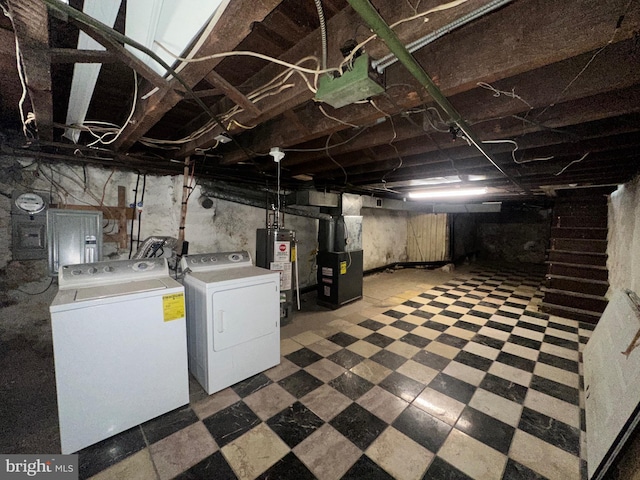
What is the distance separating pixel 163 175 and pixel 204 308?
2065 millimetres

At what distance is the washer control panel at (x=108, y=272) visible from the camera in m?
1.83

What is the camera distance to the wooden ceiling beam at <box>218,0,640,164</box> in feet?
2.85

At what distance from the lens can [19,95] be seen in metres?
1.71

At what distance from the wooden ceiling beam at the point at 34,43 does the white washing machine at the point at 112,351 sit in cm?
119

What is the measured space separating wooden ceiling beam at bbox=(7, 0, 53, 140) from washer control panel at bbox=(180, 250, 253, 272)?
144cm

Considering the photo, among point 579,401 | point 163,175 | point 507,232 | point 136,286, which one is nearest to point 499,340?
point 579,401

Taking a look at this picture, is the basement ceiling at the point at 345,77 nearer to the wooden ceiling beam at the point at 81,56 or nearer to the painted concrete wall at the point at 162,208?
the wooden ceiling beam at the point at 81,56

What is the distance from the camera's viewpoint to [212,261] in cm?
254

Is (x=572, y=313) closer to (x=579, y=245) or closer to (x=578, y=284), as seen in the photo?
(x=578, y=284)

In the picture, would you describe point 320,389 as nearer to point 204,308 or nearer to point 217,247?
point 204,308

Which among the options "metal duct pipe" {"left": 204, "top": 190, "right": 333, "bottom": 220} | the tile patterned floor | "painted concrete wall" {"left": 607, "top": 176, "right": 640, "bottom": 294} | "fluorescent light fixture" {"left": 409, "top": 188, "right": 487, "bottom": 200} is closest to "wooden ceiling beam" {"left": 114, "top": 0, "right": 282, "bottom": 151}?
"metal duct pipe" {"left": 204, "top": 190, "right": 333, "bottom": 220}

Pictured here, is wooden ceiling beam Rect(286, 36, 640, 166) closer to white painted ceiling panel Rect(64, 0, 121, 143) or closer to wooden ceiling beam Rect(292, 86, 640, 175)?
wooden ceiling beam Rect(292, 86, 640, 175)

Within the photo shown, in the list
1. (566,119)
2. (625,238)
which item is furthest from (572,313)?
(566,119)

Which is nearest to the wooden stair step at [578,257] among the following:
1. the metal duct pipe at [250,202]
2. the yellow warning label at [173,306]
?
the metal duct pipe at [250,202]
